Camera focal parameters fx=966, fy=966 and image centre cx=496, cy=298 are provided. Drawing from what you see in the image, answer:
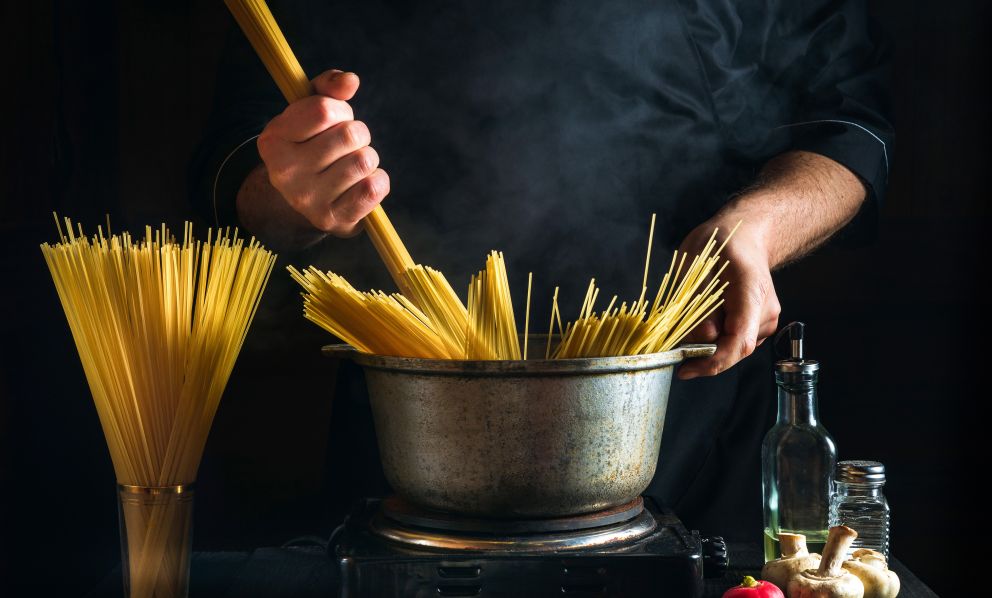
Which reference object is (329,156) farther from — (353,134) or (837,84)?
(837,84)

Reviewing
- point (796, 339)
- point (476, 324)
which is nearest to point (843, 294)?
point (796, 339)

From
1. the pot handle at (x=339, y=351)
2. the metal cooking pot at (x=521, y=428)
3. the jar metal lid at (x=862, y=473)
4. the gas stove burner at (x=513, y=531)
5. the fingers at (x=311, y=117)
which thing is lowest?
the gas stove burner at (x=513, y=531)

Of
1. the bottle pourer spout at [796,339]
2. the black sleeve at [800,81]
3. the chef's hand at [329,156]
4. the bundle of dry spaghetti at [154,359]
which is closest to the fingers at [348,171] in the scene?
the chef's hand at [329,156]

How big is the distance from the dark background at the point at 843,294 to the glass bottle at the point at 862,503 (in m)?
0.47

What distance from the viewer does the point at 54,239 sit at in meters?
1.26

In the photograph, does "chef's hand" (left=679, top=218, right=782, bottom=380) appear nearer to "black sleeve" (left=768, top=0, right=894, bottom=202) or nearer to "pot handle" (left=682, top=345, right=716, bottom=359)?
"pot handle" (left=682, top=345, right=716, bottom=359)

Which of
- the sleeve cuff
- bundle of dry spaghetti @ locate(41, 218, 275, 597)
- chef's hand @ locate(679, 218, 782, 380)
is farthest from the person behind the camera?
the sleeve cuff

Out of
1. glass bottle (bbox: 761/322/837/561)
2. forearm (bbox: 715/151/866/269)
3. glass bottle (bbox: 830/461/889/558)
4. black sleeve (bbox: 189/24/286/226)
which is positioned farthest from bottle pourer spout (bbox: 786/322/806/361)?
black sleeve (bbox: 189/24/286/226)

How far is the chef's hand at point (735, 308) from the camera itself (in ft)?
3.34

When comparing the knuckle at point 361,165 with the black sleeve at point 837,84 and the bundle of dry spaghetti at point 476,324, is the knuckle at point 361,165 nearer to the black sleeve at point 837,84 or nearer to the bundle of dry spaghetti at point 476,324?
the bundle of dry spaghetti at point 476,324

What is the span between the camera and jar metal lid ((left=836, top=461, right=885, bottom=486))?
98 cm

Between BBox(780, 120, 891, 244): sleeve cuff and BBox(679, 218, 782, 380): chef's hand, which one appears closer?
BBox(679, 218, 782, 380): chef's hand

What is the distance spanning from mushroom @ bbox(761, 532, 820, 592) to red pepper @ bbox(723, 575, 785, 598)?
1.8 inches

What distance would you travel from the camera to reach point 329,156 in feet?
3.30
